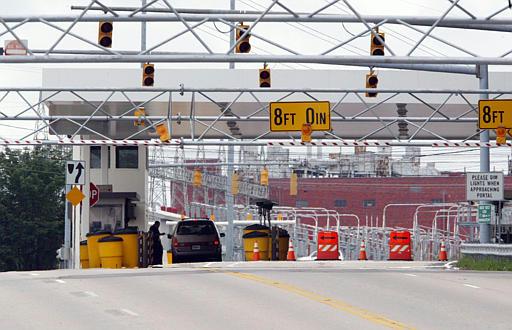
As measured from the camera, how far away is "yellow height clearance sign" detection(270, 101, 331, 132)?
1423 inches

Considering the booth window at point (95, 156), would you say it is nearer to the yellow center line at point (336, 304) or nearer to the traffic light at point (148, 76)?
the traffic light at point (148, 76)

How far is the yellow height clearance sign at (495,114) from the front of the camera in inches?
1390

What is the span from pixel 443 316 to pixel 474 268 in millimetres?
14966

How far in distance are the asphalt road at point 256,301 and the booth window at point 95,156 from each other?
2455 centimetres

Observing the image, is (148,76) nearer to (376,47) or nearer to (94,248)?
(376,47)

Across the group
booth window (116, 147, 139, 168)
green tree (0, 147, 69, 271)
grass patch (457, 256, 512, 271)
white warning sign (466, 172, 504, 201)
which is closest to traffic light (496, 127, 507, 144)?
white warning sign (466, 172, 504, 201)

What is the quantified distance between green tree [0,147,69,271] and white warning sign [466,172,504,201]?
39.3 m

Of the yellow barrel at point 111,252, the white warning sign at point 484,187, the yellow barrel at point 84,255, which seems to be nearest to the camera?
the white warning sign at point 484,187

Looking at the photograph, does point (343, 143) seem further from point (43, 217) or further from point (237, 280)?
point (43, 217)

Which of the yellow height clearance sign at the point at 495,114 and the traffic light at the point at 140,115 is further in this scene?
the traffic light at the point at 140,115

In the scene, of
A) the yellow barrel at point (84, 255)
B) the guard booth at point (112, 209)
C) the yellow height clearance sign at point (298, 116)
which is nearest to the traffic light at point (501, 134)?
the yellow height clearance sign at point (298, 116)

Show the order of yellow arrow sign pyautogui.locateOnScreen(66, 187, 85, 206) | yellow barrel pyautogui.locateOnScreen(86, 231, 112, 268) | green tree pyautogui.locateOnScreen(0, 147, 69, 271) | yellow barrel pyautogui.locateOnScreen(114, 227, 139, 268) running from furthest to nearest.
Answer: green tree pyautogui.locateOnScreen(0, 147, 69, 271) < yellow barrel pyautogui.locateOnScreen(86, 231, 112, 268) < yellow barrel pyautogui.locateOnScreen(114, 227, 139, 268) < yellow arrow sign pyautogui.locateOnScreen(66, 187, 85, 206)

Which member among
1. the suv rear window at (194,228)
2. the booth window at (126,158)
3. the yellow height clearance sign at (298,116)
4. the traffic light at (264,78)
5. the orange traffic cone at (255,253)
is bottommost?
the orange traffic cone at (255,253)

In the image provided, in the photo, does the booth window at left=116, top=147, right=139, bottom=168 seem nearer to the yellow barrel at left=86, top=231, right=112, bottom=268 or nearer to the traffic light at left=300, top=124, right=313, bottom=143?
the yellow barrel at left=86, top=231, right=112, bottom=268
